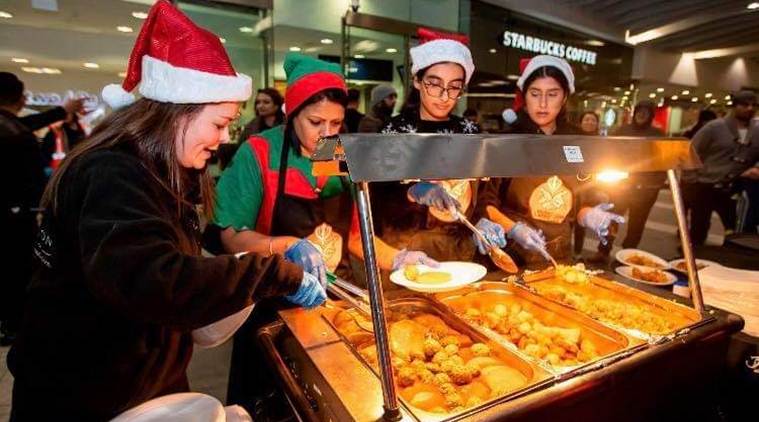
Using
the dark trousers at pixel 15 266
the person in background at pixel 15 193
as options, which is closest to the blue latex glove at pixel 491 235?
the person in background at pixel 15 193

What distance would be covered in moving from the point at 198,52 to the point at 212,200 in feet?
1.90

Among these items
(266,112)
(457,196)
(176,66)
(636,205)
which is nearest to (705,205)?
(636,205)

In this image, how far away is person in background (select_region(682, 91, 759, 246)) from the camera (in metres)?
5.52

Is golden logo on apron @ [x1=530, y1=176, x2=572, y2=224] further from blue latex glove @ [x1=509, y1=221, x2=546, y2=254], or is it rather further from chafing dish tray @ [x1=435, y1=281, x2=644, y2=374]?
chafing dish tray @ [x1=435, y1=281, x2=644, y2=374]

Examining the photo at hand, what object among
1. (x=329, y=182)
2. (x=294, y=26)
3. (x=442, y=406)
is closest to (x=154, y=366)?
(x=442, y=406)

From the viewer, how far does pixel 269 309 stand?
1852 millimetres

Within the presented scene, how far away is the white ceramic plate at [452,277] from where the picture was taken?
1596 millimetres

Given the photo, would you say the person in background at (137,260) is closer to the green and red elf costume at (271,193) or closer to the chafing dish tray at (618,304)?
the green and red elf costume at (271,193)

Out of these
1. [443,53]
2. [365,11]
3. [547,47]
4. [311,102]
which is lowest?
[311,102]

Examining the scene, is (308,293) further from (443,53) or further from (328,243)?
(443,53)

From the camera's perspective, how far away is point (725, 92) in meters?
16.5

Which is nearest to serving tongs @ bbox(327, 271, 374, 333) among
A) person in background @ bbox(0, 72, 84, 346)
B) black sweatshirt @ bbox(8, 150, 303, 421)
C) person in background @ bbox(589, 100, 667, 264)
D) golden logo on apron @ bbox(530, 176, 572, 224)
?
black sweatshirt @ bbox(8, 150, 303, 421)

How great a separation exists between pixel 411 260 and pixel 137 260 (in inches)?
45.3

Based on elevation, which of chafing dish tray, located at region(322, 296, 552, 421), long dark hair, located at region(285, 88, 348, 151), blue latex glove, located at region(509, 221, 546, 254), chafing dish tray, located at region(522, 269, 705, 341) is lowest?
chafing dish tray, located at region(322, 296, 552, 421)
